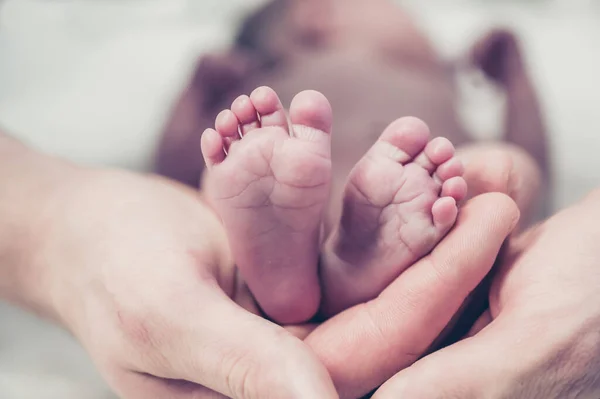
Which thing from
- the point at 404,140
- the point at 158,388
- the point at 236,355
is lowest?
the point at 158,388

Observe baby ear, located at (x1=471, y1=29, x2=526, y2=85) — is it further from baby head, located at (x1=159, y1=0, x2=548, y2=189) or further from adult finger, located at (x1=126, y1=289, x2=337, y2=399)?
adult finger, located at (x1=126, y1=289, x2=337, y2=399)

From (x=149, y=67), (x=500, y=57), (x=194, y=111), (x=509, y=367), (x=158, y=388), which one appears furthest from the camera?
(x=149, y=67)

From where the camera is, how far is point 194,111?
0.98m

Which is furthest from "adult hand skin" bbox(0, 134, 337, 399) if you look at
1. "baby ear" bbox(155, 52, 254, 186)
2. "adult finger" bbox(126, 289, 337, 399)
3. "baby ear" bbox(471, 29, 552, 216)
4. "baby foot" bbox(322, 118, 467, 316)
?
"baby ear" bbox(471, 29, 552, 216)

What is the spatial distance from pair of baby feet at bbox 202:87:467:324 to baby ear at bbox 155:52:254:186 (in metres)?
0.37

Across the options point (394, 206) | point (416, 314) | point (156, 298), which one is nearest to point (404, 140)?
point (394, 206)

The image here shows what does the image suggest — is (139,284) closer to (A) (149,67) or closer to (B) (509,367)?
(B) (509,367)

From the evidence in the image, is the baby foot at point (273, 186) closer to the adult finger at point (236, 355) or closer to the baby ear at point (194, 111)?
the adult finger at point (236, 355)

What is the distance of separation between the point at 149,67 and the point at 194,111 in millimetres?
387

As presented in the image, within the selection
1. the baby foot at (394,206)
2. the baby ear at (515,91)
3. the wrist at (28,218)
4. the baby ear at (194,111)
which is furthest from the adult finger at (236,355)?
the baby ear at (515,91)

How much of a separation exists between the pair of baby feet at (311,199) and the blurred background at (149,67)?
538 millimetres

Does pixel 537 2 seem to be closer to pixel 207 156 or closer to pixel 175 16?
pixel 175 16

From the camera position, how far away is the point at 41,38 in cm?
133

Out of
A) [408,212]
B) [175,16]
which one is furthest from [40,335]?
[175,16]
